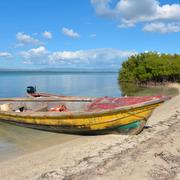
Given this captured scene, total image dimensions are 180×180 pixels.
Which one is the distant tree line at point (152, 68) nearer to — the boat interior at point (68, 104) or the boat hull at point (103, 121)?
the boat interior at point (68, 104)

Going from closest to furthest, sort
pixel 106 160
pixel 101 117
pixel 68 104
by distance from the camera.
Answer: pixel 106 160 → pixel 101 117 → pixel 68 104

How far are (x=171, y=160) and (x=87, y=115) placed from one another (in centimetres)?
444

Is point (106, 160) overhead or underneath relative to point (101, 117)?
underneath

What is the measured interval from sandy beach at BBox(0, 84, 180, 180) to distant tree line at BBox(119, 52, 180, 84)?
1844 inches

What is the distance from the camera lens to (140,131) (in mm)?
12867

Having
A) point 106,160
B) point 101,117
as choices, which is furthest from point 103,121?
point 106,160

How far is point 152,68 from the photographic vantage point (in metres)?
→ 59.7

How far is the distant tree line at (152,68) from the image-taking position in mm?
58344

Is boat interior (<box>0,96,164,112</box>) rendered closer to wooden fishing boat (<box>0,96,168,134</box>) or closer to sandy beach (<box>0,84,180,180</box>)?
wooden fishing boat (<box>0,96,168,134</box>)

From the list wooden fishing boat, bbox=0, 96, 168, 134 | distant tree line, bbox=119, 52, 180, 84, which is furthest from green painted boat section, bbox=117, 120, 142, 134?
distant tree line, bbox=119, 52, 180, 84

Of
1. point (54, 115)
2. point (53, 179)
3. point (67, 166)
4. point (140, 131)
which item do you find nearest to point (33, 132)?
point (54, 115)

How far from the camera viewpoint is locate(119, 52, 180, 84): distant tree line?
58.3m

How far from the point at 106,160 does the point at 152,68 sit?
52.0 meters

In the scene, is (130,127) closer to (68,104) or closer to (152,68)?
(68,104)
